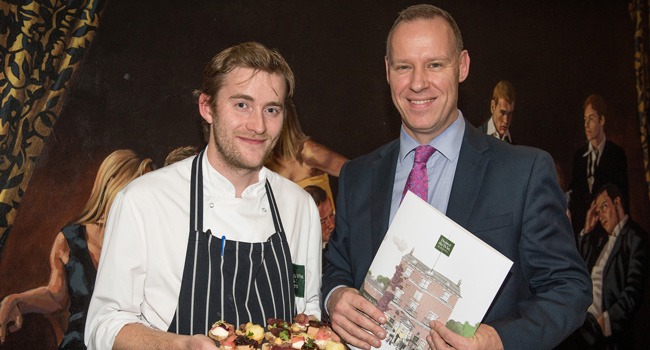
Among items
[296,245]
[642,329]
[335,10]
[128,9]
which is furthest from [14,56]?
[642,329]

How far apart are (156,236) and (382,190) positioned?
0.73 m

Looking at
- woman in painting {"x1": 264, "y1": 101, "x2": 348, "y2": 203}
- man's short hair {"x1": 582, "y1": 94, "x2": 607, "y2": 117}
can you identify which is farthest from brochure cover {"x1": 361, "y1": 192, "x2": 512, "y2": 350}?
man's short hair {"x1": 582, "y1": 94, "x2": 607, "y2": 117}

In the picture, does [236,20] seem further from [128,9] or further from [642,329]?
[642,329]

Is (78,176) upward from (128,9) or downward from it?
downward

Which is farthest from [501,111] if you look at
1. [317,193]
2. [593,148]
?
[317,193]

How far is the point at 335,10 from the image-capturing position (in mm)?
3674

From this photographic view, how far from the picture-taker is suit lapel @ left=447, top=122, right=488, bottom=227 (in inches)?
77.3

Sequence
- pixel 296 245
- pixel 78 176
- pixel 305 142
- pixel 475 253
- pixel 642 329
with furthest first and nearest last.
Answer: pixel 642 329 → pixel 305 142 → pixel 78 176 → pixel 296 245 → pixel 475 253

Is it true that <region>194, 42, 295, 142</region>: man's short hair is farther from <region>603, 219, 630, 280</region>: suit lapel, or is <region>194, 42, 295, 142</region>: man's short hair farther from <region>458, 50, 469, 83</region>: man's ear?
<region>603, 219, 630, 280</region>: suit lapel

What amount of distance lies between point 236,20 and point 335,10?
60cm

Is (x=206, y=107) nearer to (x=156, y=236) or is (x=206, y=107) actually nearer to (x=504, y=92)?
(x=156, y=236)

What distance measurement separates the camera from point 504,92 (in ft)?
14.1

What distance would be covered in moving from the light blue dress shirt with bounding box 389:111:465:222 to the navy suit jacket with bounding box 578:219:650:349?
2.87 meters

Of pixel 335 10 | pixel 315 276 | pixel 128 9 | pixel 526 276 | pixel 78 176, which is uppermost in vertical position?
pixel 335 10
